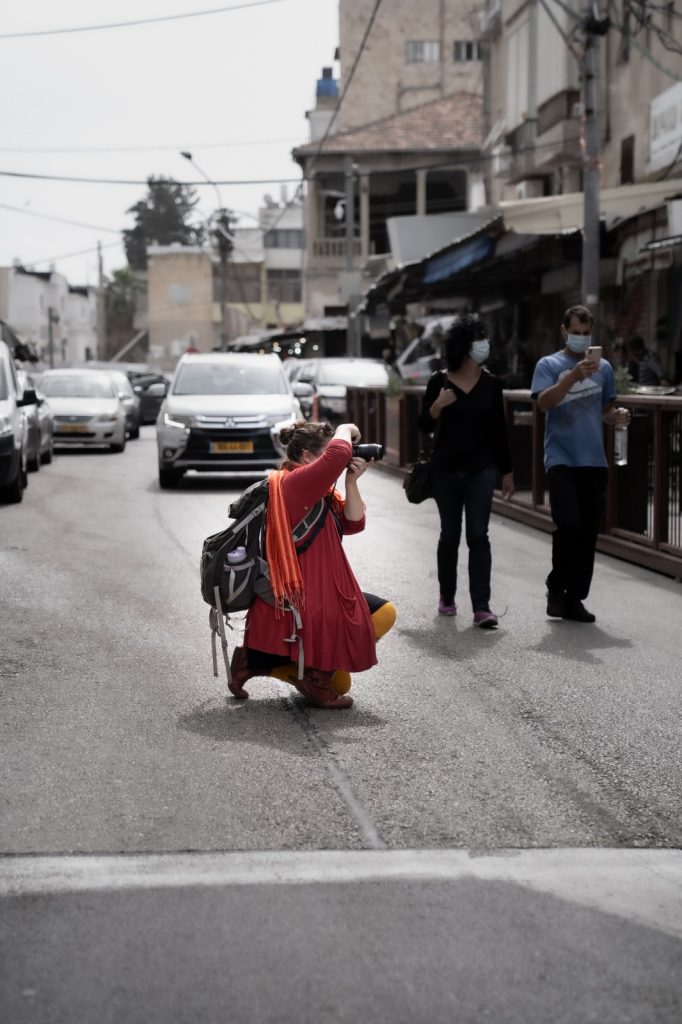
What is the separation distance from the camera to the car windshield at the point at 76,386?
28.2m

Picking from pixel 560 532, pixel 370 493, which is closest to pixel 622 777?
pixel 560 532

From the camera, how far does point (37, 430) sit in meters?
21.1

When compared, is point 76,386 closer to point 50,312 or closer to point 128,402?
point 128,402

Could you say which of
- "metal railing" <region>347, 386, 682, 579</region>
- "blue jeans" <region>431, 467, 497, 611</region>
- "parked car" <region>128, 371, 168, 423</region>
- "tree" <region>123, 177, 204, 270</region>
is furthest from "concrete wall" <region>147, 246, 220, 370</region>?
"blue jeans" <region>431, 467, 497, 611</region>

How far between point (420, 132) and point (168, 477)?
4290cm

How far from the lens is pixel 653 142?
2311 centimetres

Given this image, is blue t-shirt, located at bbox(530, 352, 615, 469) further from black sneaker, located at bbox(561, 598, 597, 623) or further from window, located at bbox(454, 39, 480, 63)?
window, located at bbox(454, 39, 480, 63)

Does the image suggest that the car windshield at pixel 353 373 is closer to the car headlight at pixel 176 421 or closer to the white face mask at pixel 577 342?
the car headlight at pixel 176 421

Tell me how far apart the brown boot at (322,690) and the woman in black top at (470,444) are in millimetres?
2388

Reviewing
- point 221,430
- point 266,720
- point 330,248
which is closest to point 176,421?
point 221,430

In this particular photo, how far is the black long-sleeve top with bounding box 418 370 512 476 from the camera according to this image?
916cm

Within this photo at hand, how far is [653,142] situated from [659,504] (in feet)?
A: 42.8

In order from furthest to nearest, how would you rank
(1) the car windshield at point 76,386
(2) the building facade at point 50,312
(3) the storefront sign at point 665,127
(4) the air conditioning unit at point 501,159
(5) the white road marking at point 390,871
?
(2) the building facade at point 50,312 < (4) the air conditioning unit at point 501,159 < (1) the car windshield at point 76,386 < (3) the storefront sign at point 665,127 < (5) the white road marking at point 390,871

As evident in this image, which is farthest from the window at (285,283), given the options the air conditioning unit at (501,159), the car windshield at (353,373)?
the car windshield at (353,373)
